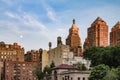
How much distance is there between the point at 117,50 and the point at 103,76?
17644 millimetres

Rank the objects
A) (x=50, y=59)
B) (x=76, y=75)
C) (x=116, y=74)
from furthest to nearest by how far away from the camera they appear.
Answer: (x=50, y=59), (x=76, y=75), (x=116, y=74)

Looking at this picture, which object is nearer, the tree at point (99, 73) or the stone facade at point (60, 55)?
the tree at point (99, 73)

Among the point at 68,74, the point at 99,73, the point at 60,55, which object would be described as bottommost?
the point at 68,74

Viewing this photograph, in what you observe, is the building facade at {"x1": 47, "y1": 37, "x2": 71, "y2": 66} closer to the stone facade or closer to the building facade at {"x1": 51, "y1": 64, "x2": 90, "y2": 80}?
the stone facade

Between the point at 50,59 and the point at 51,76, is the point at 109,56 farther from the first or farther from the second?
the point at 50,59

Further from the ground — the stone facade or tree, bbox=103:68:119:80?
the stone facade

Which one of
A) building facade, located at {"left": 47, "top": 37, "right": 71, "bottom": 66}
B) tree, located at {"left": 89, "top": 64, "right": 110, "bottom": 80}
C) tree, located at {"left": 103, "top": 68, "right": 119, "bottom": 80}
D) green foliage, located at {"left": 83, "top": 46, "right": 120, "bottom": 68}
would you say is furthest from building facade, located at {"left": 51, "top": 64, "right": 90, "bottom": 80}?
building facade, located at {"left": 47, "top": 37, "right": 71, "bottom": 66}

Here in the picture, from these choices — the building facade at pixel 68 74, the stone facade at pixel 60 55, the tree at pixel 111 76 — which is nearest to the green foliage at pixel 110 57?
the building facade at pixel 68 74

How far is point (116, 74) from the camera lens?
332 ft

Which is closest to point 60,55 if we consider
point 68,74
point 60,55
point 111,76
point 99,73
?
point 60,55

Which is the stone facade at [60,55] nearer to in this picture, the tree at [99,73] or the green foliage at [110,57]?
the green foliage at [110,57]

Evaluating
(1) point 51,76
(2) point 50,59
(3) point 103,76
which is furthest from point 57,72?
(2) point 50,59

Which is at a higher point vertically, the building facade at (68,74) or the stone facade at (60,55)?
the stone facade at (60,55)

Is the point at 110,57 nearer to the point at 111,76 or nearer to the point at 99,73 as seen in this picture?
the point at 99,73
